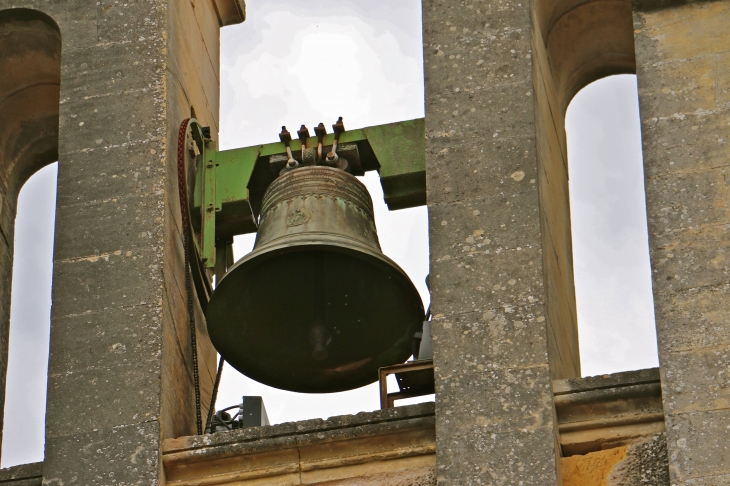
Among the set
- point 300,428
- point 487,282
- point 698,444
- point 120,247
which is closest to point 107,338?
point 120,247

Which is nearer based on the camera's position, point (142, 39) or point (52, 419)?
point (52, 419)

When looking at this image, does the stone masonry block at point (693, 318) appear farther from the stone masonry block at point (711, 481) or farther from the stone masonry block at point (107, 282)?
the stone masonry block at point (107, 282)

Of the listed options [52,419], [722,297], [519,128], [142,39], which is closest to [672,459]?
[722,297]

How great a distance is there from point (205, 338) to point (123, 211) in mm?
946

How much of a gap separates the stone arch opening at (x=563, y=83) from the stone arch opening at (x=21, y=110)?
256 cm

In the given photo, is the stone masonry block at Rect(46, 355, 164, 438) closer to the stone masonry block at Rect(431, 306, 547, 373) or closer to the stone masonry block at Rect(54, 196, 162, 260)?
the stone masonry block at Rect(54, 196, 162, 260)

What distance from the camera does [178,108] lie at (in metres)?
12.4

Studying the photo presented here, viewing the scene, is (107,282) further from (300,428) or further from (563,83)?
(563,83)

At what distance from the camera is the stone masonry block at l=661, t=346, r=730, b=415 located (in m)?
10.5

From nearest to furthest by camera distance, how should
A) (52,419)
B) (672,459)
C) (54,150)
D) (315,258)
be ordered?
1. (672,459)
2. (52,419)
3. (315,258)
4. (54,150)

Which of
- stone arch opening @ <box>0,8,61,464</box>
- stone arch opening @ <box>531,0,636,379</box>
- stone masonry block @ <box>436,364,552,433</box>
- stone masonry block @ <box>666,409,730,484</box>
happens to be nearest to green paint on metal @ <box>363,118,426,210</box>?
stone arch opening @ <box>531,0,636,379</box>

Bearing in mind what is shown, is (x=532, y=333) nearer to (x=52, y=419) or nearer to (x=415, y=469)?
(x=415, y=469)

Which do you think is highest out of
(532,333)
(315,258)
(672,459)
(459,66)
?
(459,66)

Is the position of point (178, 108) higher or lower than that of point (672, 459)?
higher
